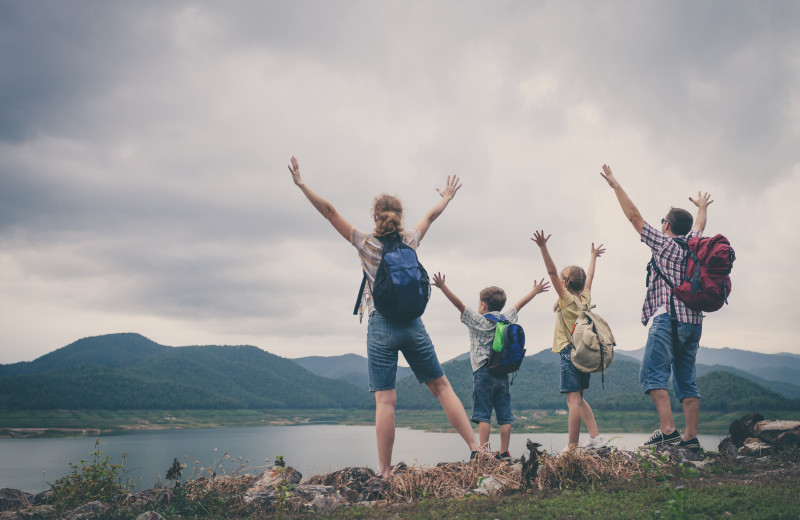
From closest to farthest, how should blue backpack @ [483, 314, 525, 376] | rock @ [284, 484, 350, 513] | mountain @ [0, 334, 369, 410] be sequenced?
1. rock @ [284, 484, 350, 513]
2. blue backpack @ [483, 314, 525, 376]
3. mountain @ [0, 334, 369, 410]

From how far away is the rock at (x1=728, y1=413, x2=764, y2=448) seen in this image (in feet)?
21.0

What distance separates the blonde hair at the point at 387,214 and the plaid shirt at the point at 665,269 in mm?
2958

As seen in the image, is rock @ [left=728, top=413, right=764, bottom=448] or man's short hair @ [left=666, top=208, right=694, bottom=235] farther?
rock @ [left=728, top=413, right=764, bottom=448]

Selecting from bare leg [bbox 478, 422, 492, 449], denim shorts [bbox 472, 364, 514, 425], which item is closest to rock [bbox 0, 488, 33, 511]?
bare leg [bbox 478, 422, 492, 449]

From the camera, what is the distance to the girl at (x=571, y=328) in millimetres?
5883

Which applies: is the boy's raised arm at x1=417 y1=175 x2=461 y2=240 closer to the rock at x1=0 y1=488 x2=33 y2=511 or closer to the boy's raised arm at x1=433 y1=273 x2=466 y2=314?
the boy's raised arm at x1=433 y1=273 x2=466 y2=314

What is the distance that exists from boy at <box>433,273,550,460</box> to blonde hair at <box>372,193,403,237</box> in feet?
4.41

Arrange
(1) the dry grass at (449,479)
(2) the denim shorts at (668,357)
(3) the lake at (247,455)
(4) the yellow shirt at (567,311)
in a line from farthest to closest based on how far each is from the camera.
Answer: (3) the lake at (247,455) → (4) the yellow shirt at (567,311) → (2) the denim shorts at (668,357) → (1) the dry grass at (449,479)

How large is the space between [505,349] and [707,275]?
7.44 ft

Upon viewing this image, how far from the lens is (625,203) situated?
19.1 feet

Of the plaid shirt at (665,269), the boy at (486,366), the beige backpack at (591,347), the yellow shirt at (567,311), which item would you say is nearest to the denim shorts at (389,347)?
the boy at (486,366)

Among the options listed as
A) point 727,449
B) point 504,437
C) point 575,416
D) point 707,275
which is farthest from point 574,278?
point 727,449

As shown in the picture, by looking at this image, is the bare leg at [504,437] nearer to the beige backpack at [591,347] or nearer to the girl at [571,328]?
the girl at [571,328]

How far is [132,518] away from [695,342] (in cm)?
585
